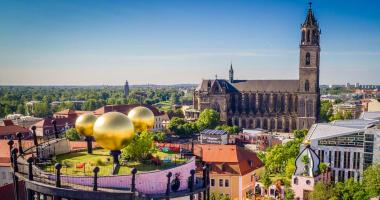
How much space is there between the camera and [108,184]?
17.8 m

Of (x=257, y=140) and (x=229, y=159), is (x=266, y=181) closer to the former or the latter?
(x=229, y=159)

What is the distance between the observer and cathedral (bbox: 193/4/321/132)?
96875 mm

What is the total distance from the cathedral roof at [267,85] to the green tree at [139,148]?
8573cm

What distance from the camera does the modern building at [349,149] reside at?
47188 mm

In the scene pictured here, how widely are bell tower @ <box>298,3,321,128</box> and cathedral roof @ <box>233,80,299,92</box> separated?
409cm

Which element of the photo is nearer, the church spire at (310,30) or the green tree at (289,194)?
the green tree at (289,194)

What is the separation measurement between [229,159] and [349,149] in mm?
17866

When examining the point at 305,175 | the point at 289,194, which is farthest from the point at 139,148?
the point at 305,175

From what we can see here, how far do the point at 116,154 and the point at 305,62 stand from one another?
85.7 meters

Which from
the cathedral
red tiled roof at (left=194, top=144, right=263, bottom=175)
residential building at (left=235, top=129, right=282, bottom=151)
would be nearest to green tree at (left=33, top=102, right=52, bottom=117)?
the cathedral

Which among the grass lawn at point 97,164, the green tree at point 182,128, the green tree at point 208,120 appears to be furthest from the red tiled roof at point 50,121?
the grass lawn at point 97,164

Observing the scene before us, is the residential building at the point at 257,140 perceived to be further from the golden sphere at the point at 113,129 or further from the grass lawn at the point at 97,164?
the golden sphere at the point at 113,129

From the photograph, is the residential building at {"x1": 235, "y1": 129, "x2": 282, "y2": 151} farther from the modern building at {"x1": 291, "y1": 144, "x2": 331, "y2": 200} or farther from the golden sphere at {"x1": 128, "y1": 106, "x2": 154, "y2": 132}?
the golden sphere at {"x1": 128, "y1": 106, "x2": 154, "y2": 132}

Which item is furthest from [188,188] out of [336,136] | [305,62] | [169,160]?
[305,62]
